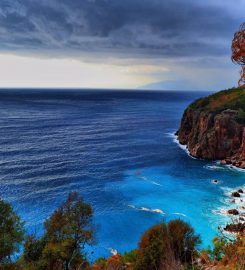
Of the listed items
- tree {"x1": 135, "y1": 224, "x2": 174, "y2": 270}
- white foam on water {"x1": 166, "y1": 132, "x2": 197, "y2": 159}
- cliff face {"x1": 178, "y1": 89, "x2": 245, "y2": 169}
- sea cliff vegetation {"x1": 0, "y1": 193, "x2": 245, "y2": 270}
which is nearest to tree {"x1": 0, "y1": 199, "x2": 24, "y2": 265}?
sea cliff vegetation {"x1": 0, "y1": 193, "x2": 245, "y2": 270}

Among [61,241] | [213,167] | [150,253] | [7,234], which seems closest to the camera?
[7,234]

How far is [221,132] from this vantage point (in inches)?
3947

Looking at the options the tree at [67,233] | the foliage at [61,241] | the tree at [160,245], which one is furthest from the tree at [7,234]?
the tree at [160,245]

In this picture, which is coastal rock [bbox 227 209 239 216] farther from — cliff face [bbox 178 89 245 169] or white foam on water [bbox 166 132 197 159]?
white foam on water [bbox 166 132 197 159]

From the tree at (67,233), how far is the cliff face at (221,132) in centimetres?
6644

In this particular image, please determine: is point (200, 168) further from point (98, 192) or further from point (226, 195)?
point (98, 192)

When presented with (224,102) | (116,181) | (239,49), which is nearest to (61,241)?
(239,49)

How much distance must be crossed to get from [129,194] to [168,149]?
143 ft

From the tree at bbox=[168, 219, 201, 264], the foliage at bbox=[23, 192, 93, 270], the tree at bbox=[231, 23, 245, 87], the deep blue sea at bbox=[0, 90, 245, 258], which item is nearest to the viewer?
the tree at bbox=[231, 23, 245, 87]

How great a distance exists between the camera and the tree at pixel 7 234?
25964mm

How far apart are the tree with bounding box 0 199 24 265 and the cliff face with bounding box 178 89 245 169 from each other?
75.4 m

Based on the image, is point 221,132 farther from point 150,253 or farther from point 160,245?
point 150,253

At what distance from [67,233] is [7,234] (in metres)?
9.12

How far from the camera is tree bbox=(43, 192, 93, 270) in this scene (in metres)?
32.8
